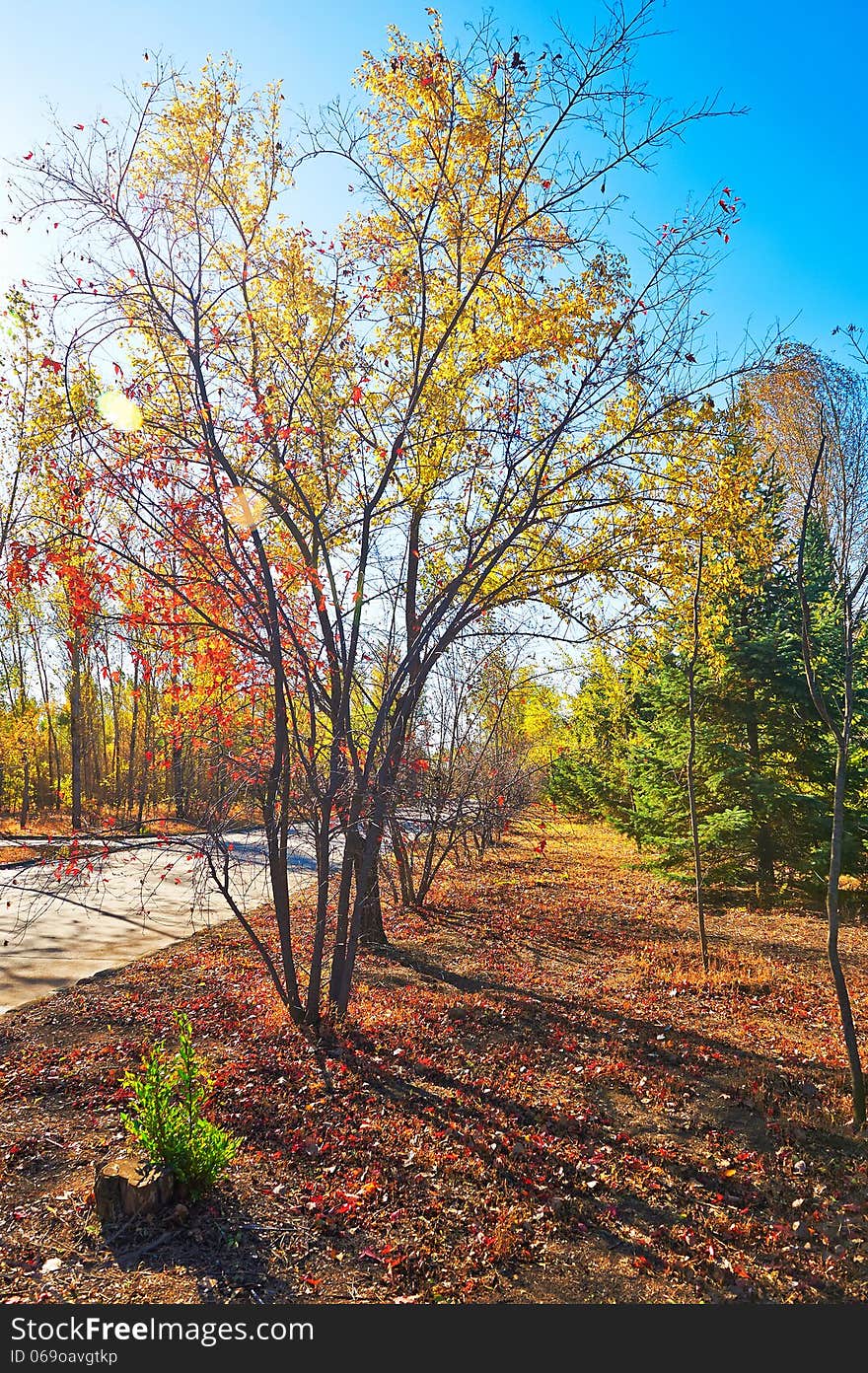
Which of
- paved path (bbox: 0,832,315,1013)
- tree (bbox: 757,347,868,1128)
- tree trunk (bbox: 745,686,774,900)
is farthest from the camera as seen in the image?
tree trunk (bbox: 745,686,774,900)

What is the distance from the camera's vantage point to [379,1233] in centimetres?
372

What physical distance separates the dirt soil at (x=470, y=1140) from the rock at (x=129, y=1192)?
0.08 m

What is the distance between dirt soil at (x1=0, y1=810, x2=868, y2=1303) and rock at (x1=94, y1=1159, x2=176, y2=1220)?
0.08 m

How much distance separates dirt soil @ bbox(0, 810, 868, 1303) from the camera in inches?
135

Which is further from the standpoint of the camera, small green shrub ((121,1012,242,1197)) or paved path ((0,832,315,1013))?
paved path ((0,832,315,1013))

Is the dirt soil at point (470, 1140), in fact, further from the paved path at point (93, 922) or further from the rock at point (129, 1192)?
the paved path at point (93, 922)

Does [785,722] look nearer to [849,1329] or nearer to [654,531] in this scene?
[654,531]

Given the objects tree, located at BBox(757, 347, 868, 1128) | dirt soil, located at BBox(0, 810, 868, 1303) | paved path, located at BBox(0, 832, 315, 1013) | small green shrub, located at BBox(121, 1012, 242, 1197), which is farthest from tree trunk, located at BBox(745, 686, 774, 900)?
small green shrub, located at BBox(121, 1012, 242, 1197)

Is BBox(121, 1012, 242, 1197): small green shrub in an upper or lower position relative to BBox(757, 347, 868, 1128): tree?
lower

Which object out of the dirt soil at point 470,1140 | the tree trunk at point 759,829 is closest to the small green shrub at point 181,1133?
the dirt soil at point 470,1140

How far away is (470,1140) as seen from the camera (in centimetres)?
465

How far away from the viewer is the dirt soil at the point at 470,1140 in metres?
3.44

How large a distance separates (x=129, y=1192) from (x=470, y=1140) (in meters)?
2.03

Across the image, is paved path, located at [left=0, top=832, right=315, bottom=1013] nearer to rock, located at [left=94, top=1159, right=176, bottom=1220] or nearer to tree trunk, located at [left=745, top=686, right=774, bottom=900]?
rock, located at [left=94, top=1159, right=176, bottom=1220]
